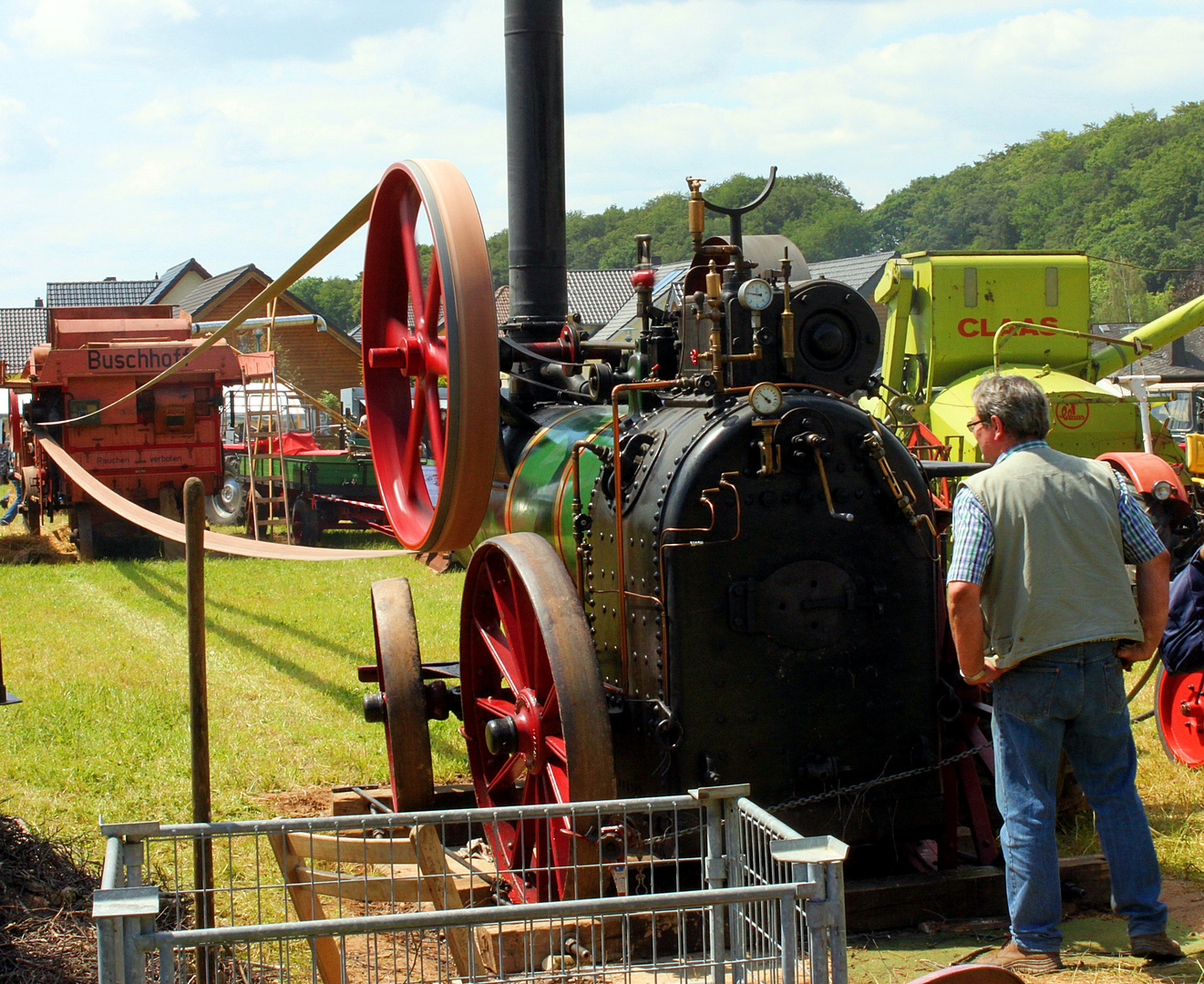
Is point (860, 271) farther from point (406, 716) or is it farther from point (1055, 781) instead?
point (1055, 781)

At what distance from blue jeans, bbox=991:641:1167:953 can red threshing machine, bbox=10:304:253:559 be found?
11.7 metres

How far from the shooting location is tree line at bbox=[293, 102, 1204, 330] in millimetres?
60812

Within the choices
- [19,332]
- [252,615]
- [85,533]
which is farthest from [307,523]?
[19,332]

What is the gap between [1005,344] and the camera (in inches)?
386

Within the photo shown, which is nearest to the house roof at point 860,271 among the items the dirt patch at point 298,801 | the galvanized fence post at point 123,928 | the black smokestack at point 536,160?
the black smokestack at point 536,160

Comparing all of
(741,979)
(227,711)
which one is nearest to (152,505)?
(227,711)

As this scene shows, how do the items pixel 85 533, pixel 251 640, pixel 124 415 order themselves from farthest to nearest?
pixel 124 415
pixel 85 533
pixel 251 640

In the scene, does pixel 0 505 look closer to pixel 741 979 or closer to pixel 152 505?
pixel 152 505

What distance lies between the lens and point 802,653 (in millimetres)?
3498

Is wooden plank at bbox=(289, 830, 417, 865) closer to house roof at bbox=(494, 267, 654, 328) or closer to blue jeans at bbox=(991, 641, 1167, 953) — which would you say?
blue jeans at bbox=(991, 641, 1167, 953)

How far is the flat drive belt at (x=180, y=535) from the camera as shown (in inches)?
300

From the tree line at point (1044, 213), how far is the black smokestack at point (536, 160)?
47.8 m

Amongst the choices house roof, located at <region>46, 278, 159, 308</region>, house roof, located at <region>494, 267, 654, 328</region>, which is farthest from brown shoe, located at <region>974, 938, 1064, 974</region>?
house roof, located at <region>46, 278, 159, 308</region>

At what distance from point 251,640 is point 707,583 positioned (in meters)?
6.08
